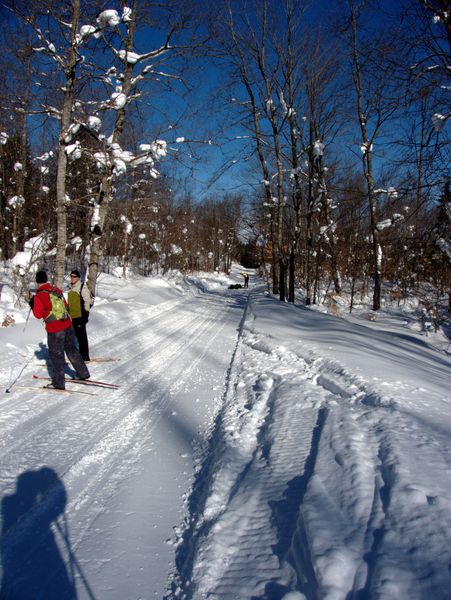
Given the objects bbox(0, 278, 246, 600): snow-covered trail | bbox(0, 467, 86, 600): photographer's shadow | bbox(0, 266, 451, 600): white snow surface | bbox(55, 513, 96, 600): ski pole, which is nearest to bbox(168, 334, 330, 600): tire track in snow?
bbox(0, 266, 451, 600): white snow surface

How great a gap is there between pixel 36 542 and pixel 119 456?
1.12 metres

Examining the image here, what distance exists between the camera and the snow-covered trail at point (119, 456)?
2.28 metres

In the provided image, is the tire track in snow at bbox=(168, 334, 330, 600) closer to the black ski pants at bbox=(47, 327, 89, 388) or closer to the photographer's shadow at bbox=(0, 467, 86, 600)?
the photographer's shadow at bbox=(0, 467, 86, 600)

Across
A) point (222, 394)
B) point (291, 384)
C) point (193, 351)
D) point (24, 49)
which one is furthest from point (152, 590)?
point (24, 49)

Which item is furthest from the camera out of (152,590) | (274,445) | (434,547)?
(274,445)

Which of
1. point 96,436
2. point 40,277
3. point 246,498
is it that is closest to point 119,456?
point 96,436

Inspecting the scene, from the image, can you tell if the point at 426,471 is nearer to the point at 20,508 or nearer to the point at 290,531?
the point at 290,531

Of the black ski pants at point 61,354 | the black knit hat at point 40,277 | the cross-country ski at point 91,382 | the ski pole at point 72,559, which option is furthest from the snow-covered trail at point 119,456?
the black knit hat at point 40,277

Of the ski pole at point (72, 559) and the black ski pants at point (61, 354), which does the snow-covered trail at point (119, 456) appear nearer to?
the ski pole at point (72, 559)

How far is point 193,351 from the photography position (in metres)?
7.91

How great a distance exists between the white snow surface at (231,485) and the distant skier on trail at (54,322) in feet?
1.18

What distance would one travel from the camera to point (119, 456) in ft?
11.4

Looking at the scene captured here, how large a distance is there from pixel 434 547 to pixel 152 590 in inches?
64.5

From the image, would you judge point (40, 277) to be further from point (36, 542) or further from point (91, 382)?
point (36, 542)
